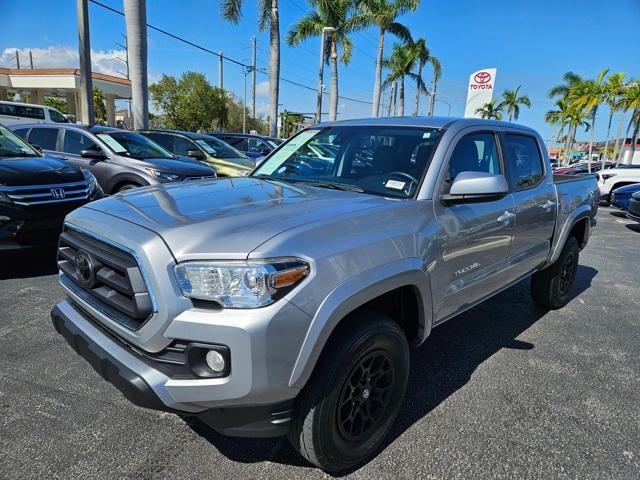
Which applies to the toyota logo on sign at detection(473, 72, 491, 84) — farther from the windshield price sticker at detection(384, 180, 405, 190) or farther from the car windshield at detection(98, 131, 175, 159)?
the windshield price sticker at detection(384, 180, 405, 190)

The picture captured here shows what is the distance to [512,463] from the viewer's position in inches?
92.0

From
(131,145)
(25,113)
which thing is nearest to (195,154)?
(131,145)

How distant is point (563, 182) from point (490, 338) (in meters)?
1.75

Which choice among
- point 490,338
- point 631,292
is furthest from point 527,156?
point 631,292

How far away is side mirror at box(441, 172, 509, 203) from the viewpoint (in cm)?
252

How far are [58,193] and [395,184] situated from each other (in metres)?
3.95

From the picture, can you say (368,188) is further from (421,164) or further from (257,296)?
(257,296)

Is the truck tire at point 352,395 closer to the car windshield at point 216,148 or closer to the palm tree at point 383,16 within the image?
the car windshield at point 216,148

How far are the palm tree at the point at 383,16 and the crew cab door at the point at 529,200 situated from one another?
78.9 feet

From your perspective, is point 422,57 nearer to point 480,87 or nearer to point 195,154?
point 480,87

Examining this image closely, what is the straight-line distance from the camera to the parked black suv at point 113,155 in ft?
23.6

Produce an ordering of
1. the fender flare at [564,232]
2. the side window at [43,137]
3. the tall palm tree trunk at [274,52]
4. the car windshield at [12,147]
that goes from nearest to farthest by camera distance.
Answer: the fender flare at [564,232], the car windshield at [12,147], the side window at [43,137], the tall palm tree trunk at [274,52]

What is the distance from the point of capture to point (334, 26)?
2450cm

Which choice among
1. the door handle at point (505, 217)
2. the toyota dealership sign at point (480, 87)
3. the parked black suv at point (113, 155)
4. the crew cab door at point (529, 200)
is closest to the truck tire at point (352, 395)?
the door handle at point (505, 217)
